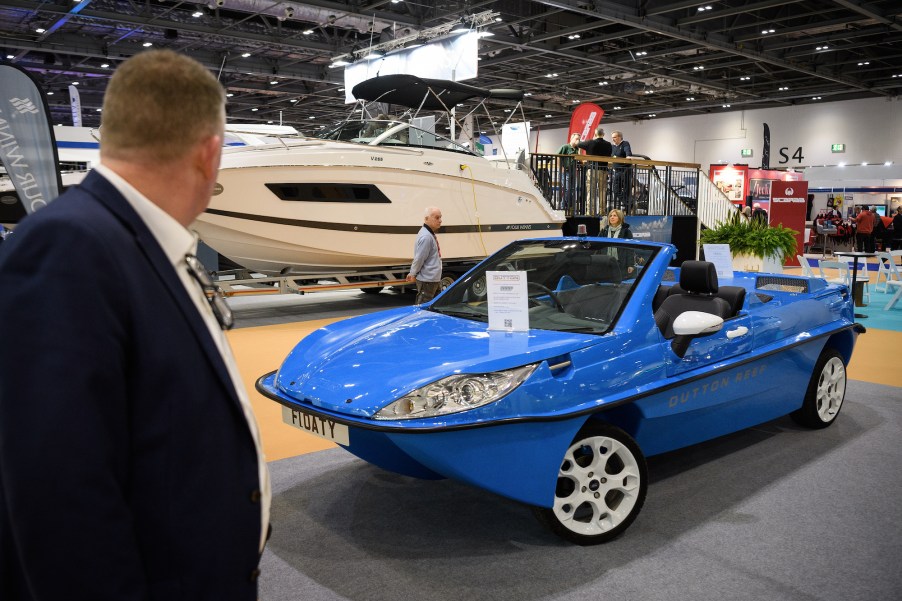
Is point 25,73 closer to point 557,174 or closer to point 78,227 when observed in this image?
point 78,227

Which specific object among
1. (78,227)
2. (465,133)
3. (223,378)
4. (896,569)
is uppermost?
(465,133)

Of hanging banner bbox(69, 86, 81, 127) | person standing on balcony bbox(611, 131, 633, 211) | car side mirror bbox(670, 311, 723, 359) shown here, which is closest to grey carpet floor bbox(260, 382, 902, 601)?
car side mirror bbox(670, 311, 723, 359)

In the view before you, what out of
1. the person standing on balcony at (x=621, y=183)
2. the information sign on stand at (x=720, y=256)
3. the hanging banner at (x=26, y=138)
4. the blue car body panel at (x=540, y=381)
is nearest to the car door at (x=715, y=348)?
the blue car body panel at (x=540, y=381)

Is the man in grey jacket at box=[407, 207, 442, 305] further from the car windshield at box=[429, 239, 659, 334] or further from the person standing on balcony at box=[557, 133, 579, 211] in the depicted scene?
the person standing on balcony at box=[557, 133, 579, 211]

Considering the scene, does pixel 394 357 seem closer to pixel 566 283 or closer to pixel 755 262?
pixel 566 283

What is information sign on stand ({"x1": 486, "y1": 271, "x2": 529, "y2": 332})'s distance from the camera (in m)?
3.41

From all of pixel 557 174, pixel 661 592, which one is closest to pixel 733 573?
pixel 661 592

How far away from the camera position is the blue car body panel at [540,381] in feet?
8.99

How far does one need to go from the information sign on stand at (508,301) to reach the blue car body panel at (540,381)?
0.23ft

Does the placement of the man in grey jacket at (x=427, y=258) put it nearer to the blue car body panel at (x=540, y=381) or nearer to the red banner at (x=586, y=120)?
the blue car body panel at (x=540, y=381)

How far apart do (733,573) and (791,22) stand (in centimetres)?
1703

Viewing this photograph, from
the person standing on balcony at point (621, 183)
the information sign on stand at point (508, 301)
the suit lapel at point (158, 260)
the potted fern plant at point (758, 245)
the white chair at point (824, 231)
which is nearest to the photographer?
the suit lapel at point (158, 260)

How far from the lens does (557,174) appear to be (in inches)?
467

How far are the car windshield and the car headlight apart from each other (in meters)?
0.66
